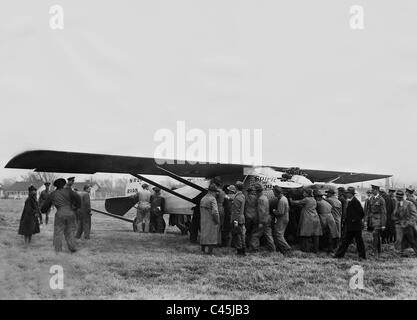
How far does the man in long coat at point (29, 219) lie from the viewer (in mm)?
10898

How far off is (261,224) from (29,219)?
6.01 m

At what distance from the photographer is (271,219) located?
10539 mm

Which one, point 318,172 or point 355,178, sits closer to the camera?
point 318,172

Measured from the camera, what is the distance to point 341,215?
11.6 m

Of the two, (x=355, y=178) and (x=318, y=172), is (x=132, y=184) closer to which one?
(x=318, y=172)

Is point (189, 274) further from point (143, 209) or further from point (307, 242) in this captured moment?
point (143, 209)

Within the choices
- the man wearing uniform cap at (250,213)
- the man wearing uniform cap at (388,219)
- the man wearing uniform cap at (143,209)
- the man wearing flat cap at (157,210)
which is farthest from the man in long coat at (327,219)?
the man wearing uniform cap at (143,209)

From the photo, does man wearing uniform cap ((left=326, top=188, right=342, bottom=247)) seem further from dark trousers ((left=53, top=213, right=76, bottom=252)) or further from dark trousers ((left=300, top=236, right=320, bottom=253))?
dark trousers ((left=53, top=213, right=76, bottom=252))

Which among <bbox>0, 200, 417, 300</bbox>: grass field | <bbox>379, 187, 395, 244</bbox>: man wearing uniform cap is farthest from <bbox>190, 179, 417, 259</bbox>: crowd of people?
<bbox>379, 187, 395, 244</bbox>: man wearing uniform cap

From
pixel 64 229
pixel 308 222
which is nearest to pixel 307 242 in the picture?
pixel 308 222

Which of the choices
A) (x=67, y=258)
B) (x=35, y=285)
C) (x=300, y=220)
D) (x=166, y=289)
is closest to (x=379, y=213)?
(x=300, y=220)

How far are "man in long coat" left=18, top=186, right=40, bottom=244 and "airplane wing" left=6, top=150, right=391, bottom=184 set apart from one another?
80 cm
